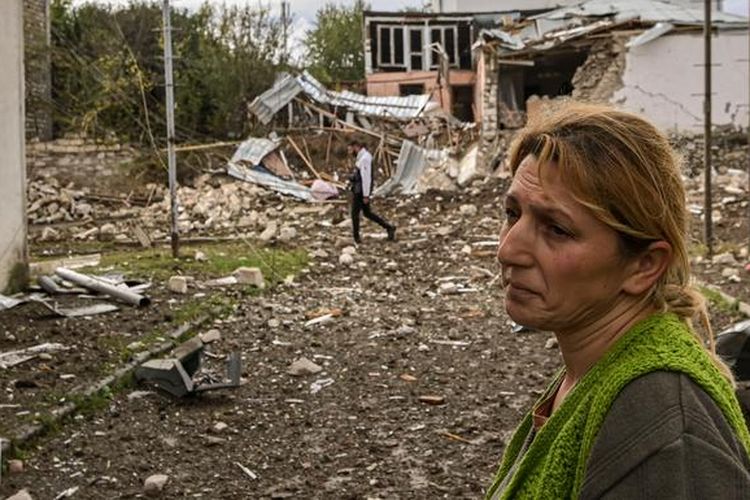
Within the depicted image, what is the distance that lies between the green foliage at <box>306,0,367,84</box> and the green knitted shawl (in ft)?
159

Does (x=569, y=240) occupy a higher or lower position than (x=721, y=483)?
higher

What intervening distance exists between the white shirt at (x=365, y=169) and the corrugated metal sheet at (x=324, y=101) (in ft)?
45.8

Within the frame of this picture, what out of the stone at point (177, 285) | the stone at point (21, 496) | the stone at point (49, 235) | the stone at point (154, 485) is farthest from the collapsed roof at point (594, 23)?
the stone at point (21, 496)

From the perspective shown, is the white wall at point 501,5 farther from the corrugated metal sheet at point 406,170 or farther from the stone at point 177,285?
the stone at point 177,285

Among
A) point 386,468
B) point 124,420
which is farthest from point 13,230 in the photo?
point 386,468

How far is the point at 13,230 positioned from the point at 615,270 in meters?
10.1

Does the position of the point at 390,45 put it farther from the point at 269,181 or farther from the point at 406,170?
the point at 269,181

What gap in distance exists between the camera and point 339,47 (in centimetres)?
5134

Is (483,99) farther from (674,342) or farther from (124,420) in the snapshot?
(674,342)

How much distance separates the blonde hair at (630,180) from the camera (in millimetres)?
1361

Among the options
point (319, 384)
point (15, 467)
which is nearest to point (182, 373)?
point (319, 384)

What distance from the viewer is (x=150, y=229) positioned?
1952 centimetres

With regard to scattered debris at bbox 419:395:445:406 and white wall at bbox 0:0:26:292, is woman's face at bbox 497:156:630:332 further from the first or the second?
white wall at bbox 0:0:26:292

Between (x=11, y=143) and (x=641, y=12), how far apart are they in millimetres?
22406
